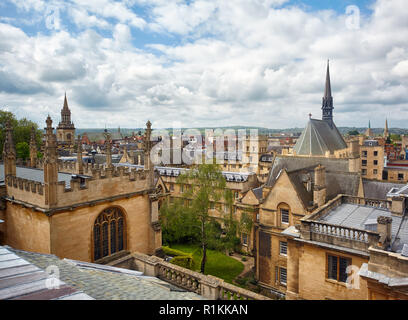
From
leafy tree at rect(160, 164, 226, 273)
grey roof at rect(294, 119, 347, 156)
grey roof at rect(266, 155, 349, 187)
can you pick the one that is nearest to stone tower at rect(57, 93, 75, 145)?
grey roof at rect(294, 119, 347, 156)

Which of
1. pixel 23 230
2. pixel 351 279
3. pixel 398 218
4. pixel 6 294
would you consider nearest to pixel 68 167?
pixel 23 230

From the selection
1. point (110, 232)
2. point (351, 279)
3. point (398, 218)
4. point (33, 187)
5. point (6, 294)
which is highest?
point (33, 187)

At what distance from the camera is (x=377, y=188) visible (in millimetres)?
28875

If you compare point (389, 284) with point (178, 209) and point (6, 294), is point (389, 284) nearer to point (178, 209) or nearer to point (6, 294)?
point (6, 294)

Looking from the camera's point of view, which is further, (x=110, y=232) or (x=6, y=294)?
(x=110, y=232)

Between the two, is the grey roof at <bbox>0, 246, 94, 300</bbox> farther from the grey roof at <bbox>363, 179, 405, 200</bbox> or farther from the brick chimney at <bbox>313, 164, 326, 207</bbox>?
the grey roof at <bbox>363, 179, 405, 200</bbox>

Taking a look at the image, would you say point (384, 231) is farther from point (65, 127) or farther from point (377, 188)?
point (65, 127)

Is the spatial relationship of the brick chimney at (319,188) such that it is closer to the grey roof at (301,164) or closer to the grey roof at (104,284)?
the grey roof at (301,164)

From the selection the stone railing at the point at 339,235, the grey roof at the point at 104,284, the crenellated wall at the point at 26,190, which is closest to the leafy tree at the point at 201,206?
the stone railing at the point at 339,235

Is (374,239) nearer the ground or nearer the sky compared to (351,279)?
nearer the sky

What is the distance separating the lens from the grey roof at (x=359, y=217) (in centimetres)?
1419

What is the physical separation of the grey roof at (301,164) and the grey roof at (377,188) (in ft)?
9.07
